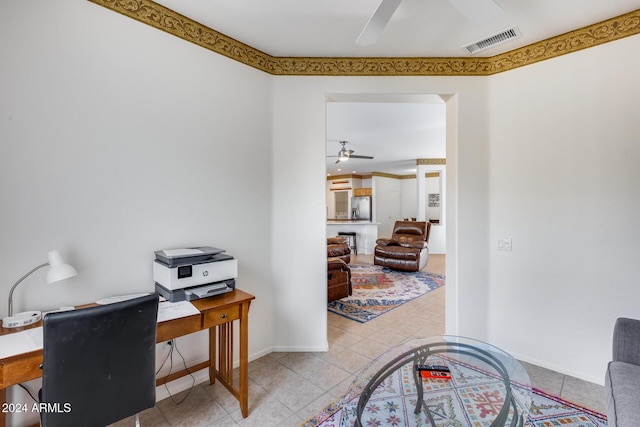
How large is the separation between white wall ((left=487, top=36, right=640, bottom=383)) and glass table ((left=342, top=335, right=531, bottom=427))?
2.77 feet

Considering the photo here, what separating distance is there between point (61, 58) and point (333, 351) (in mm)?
2945

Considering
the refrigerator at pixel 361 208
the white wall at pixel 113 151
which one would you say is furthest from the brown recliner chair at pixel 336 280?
the refrigerator at pixel 361 208

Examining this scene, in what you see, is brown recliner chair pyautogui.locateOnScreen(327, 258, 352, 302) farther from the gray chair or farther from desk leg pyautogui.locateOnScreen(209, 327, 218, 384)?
the gray chair

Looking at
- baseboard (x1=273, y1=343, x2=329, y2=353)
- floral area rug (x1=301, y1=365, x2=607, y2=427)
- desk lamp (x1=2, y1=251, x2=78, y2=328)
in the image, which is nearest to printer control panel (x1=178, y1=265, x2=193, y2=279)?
desk lamp (x1=2, y1=251, x2=78, y2=328)

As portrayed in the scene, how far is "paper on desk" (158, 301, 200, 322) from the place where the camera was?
1579mm

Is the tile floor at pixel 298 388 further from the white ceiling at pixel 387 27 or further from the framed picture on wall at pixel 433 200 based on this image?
the framed picture on wall at pixel 433 200

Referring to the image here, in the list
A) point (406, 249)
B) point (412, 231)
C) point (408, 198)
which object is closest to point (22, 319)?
point (406, 249)

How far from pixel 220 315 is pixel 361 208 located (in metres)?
8.44

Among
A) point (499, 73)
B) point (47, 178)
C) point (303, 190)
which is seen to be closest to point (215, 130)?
point (303, 190)

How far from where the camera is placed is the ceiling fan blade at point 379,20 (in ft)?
4.86

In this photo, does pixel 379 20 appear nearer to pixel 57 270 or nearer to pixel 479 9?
pixel 479 9

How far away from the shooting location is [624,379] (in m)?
1.44

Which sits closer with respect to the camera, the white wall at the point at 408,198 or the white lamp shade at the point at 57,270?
the white lamp shade at the point at 57,270

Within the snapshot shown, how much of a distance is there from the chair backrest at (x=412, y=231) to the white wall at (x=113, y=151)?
15.2 ft
